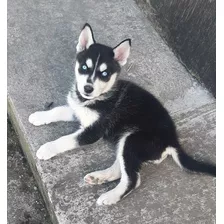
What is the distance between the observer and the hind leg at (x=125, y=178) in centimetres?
367

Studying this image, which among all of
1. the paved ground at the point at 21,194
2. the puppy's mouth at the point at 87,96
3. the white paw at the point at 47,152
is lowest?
the paved ground at the point at 21,194

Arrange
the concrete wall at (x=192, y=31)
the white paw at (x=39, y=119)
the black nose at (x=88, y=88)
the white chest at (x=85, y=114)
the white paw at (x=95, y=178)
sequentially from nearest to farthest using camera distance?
1. the black nose at (x=88, y=88)
2. the white paw at (x=95, y=178)
3. the white chest at (x=85, y=114)
4. the white paw at (x=39, y=119)
5. the concrete wall at (x=192, y=31)

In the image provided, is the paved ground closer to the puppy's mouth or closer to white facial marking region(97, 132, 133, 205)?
white facial marking region(97, 132, 133, 205)

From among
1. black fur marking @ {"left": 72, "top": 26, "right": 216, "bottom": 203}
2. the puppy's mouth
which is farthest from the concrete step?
the puppy's mouth

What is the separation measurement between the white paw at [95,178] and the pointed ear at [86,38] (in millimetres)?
1079

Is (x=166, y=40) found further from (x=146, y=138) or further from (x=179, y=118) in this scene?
(x=146, y=138)

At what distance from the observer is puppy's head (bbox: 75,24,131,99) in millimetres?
3664

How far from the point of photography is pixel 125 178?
3686 millimetres

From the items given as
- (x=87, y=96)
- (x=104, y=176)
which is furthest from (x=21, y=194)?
(x=87, y=96)

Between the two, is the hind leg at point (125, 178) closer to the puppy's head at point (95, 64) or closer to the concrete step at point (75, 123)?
the concrete step at point (75, 123)

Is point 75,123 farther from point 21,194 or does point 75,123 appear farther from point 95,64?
point 21,194

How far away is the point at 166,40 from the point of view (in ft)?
16.4

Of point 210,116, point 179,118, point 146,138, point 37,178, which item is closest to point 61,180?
point 37,178

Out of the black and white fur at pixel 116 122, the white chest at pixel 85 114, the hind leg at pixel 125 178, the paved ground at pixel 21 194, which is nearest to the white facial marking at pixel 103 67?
the black and white fur at pixel 116 122
